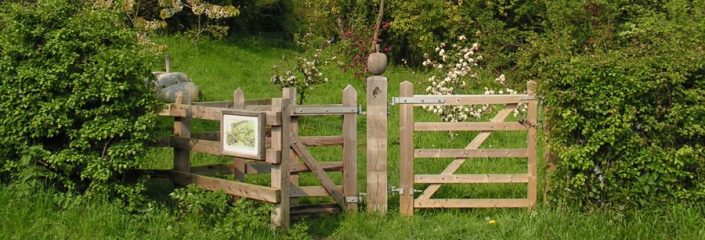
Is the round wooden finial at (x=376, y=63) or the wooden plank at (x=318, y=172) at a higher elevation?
the round wooden finial at (x=376, y=63)

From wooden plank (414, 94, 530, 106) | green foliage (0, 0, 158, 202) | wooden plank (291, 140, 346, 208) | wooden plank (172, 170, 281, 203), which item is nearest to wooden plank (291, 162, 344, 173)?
wooden plank (291, 140, 346, 208)

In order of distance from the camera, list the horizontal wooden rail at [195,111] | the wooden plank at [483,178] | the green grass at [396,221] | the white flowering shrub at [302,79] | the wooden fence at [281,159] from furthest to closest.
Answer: the white flowering shrub at [302,79]
the wooden plank at [483,178]
the horizontal wooden rail at [195,111]
the wooden fence at [281,159]
the green grass at [396,221]

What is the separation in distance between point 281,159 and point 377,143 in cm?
139

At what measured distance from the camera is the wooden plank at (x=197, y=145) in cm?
771

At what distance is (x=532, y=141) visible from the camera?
8.21 meters

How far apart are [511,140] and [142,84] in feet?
21.5

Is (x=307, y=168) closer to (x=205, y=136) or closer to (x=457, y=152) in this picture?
(x=205, y=136)

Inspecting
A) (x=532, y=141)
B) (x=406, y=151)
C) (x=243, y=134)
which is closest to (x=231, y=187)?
(x=243, y=134)

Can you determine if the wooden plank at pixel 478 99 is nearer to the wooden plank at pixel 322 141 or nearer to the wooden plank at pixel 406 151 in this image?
the wooden plank at pixel 406 151

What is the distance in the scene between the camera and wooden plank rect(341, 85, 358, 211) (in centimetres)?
827

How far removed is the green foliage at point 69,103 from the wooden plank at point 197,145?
1.67 ft

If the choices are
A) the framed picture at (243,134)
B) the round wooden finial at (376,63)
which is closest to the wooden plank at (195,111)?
the framed picture at (243,134)

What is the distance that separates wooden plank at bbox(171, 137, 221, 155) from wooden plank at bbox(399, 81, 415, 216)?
6.32ft

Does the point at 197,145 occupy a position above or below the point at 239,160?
above
